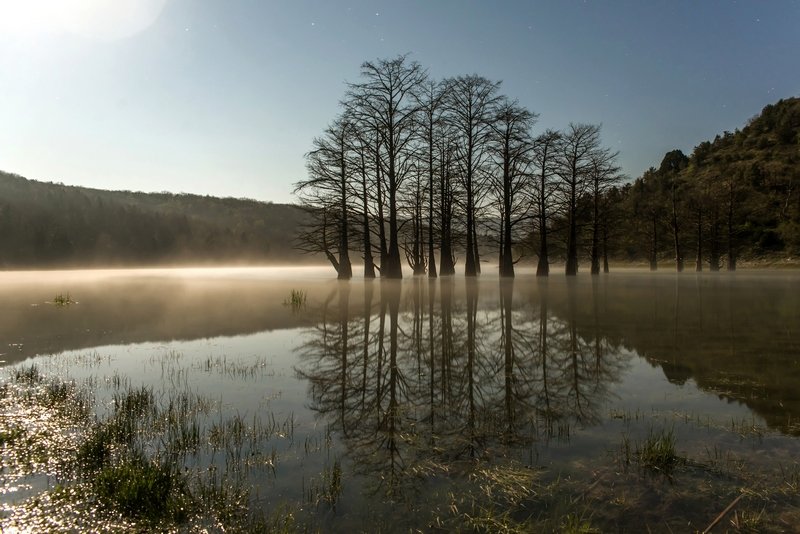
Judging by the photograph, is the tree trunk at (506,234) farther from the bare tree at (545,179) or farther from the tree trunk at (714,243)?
the tree trunk at (714,243)

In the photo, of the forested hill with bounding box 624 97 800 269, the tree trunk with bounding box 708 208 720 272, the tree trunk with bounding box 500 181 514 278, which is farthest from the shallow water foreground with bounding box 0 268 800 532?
the forested hill with bounding box 624 97 800 269

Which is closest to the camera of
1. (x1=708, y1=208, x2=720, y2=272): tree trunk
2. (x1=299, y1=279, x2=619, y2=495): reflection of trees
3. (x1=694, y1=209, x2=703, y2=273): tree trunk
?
(x1=299, y1=279, x2=619, y2=495): reflection of trees

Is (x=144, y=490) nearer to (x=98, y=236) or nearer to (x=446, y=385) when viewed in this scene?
(x=446, y=385)

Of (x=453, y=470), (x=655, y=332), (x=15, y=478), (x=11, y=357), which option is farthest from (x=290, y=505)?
(x=655, y=332)

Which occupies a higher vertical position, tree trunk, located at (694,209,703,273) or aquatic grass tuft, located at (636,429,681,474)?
tree trunk, located at (694,209,703,273)

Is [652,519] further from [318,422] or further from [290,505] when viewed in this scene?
[318,422]

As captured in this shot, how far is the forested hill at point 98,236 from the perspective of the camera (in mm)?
125750

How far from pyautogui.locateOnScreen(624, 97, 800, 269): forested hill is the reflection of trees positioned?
5830cm

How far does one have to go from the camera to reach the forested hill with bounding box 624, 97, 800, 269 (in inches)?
2426

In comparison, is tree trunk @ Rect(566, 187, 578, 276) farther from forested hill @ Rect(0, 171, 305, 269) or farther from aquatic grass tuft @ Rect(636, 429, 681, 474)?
forested hill @ Rect(0, 171, 305, 269)

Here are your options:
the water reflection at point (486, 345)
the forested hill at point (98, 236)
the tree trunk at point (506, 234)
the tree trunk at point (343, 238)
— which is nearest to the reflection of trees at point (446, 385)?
the water reflection at point (486, 345)

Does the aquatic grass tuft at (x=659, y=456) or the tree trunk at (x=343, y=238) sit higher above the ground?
the tree trunk at (x=343, y=238)

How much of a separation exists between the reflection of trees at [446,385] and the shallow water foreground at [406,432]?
4 cm

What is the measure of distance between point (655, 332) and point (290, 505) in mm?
11742
